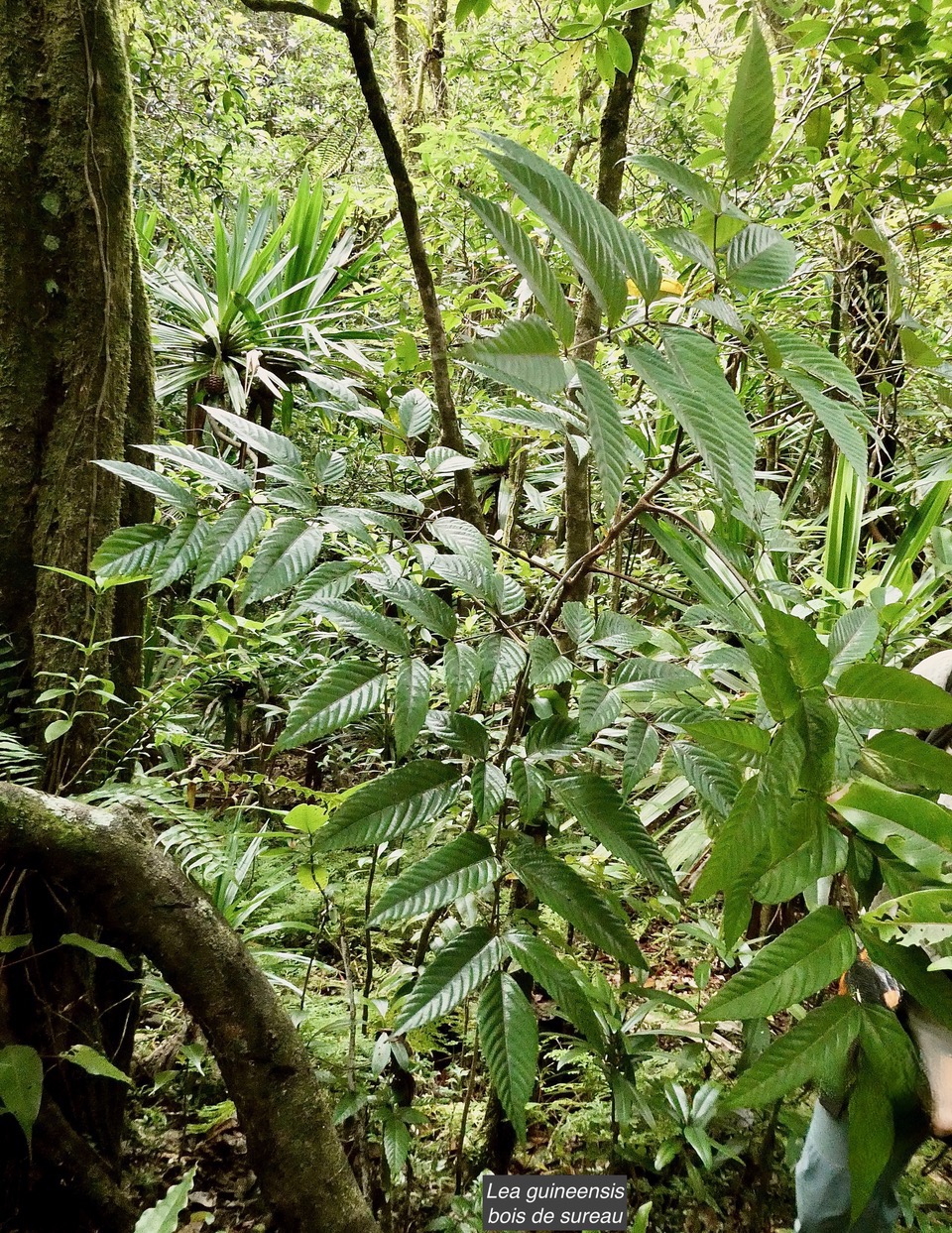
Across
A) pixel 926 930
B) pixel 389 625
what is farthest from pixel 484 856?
pixel 926 930

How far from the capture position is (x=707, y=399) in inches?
17.4

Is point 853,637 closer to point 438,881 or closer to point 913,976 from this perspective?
point 913,976

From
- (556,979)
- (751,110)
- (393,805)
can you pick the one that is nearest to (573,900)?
(556,979)

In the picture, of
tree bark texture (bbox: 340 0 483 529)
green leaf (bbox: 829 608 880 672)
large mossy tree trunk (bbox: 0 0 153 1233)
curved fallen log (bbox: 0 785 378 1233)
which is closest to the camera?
green leaf (bbox: 829 608 880 672)

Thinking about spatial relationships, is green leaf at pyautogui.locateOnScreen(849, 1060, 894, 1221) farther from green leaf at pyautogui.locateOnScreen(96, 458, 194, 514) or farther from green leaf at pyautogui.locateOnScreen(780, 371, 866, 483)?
green leaf at pyautogui.locateOnScreen(96, 458, 194, 514)

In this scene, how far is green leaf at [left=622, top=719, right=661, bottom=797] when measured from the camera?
0.67m

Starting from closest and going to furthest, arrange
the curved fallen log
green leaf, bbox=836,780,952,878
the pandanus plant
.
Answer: green leaf, bbox=836,780,952,878
the curved fallen log
the pandanus plant

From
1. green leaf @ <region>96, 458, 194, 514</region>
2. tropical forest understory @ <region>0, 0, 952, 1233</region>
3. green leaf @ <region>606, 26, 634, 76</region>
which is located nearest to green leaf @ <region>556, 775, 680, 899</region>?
tropical forest understory @ <region>0, 0, 952, 1233</region>

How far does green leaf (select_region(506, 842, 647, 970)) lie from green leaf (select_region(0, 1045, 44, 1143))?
0.68 metres

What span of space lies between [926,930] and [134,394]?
1466 mm

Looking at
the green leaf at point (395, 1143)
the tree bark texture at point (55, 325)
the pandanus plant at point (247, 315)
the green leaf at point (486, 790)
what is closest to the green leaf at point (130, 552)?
the green leaf at point (486, 790)

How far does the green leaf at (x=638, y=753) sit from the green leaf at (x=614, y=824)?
2 centimetres

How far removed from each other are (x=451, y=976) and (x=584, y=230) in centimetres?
59

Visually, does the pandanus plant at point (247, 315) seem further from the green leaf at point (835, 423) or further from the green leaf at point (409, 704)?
the green leaf at point (835, 423)
